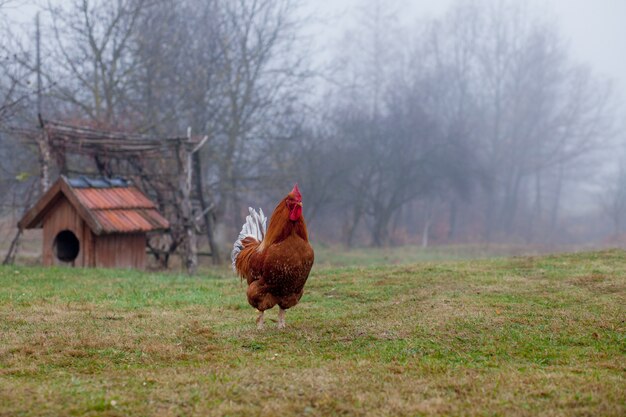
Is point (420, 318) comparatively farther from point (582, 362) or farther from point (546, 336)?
point (582, 362)

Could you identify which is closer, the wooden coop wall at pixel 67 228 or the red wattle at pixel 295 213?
the red wattle at pixel 295 213

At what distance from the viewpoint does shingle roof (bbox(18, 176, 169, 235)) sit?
1433cm

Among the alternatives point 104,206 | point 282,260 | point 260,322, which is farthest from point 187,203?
point 282,260

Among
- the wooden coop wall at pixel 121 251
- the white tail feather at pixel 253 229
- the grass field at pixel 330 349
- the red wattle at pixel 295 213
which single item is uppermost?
the red wattle at pixel 295 213

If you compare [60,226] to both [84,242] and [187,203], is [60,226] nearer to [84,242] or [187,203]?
[84,242]

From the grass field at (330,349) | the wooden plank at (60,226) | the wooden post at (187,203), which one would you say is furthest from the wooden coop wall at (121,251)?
the grass field at (330,349)

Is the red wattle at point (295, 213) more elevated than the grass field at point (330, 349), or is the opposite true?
the red wattle at point (295, 213)

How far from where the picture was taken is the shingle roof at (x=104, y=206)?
1433 cm

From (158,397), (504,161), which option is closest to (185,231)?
(158,397)

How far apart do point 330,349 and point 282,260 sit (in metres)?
1.05

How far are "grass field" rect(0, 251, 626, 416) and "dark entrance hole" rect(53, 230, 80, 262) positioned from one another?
14.3ft

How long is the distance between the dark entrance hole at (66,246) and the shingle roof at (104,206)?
0.67 m

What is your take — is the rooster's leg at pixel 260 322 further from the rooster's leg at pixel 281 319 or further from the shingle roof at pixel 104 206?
the shingle roof at pixel 104 206

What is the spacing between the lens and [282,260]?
7.11 metres
